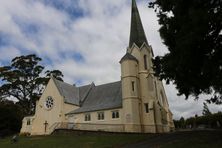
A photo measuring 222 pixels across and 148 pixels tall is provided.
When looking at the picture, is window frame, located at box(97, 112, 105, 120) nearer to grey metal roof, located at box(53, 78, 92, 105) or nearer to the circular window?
grey metal roof, located at box(53, 78, 92, 105)

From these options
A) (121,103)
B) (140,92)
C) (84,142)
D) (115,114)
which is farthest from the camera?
(140,92)

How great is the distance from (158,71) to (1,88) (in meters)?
50.1

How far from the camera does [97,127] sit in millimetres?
42031

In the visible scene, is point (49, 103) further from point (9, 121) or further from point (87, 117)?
point (9, 121)

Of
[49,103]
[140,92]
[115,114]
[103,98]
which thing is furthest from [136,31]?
[49,103]

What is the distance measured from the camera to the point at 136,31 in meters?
46.2

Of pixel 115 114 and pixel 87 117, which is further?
pixel 87 117

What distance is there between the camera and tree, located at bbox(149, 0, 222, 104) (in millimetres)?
16625

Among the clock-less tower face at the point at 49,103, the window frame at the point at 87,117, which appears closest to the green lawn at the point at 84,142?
Answer: the window frame at the point at 87,117

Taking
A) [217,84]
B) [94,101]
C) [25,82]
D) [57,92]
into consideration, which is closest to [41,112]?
[57,92]

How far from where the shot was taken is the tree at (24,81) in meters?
63.7

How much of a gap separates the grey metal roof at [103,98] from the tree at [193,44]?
22.5m

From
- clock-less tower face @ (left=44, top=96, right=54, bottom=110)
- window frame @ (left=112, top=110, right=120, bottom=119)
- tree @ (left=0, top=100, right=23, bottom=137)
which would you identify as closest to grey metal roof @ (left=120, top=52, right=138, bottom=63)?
window frame @ (left=112, top=110, right=120, bottom=119)

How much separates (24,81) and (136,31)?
3198 centimetres
